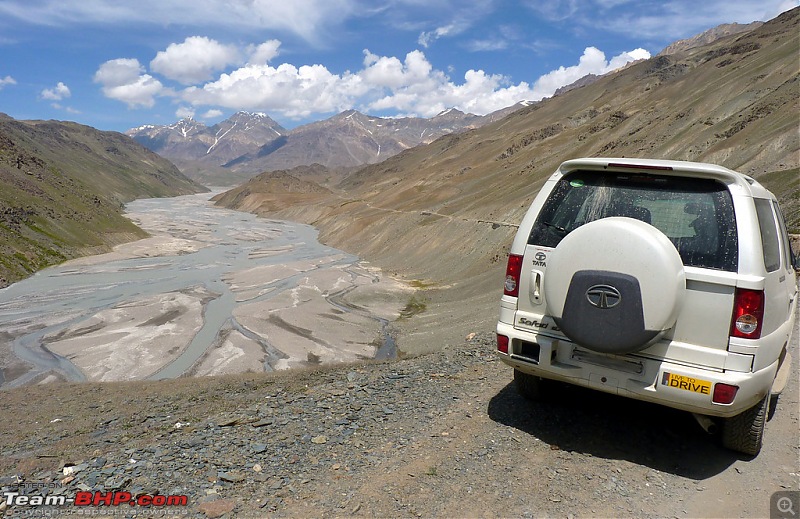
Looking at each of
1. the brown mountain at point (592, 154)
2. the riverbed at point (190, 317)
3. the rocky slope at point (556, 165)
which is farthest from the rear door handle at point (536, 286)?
the riverbed at point (190, 317)

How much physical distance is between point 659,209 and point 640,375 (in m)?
1.78

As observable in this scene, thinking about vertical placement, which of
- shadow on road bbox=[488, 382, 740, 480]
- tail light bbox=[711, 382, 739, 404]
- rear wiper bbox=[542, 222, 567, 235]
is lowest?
shadow on road bbox=[488, 382, 740, 480]

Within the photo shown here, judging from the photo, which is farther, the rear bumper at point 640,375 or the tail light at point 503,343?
the tail light at point 503,343

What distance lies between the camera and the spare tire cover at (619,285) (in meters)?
4.43

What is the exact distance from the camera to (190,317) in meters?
29.9

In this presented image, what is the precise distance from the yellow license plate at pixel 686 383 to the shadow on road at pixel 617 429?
1173mm

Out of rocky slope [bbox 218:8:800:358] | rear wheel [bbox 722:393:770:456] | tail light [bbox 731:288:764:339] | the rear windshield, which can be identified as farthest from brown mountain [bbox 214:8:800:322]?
tail light [bbox 731:288:764:339]

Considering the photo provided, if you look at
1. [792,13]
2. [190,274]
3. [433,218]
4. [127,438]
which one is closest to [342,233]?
[433,218]

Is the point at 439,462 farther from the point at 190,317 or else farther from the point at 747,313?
the point at 190,317

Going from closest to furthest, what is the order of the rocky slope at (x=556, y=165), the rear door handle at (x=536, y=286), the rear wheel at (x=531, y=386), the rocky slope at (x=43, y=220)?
the rear door handle at (x=536, y=286)
the rear wheel at (x=531, y=386)
the rocky slope at (x=556, y=165)
the rocky slope at (x=43, y=220)

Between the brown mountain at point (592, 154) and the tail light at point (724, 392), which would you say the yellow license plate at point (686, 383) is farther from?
the brown mountain at point (592, 154)

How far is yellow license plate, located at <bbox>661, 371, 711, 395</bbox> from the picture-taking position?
453cm

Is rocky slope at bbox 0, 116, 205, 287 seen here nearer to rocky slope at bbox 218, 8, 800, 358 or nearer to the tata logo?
rocky slope at bbox 218, 8, 800, 358

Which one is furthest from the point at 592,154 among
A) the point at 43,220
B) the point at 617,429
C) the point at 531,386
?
the point at 43,220
